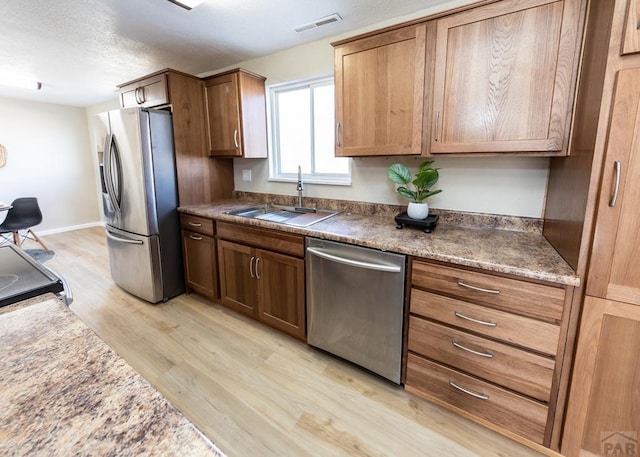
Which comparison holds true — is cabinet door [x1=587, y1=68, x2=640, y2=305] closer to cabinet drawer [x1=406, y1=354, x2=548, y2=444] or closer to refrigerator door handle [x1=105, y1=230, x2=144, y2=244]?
cabinet drawer [x1=406, y1=354, x2=548, y2=444]

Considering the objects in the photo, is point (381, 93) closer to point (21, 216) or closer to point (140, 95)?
point (140, 95)

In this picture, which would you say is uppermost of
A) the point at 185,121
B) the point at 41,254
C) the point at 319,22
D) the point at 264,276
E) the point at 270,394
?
the point at 319,22

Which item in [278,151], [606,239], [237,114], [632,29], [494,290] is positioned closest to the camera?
[632,29]

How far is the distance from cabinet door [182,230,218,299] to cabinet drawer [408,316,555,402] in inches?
69.7

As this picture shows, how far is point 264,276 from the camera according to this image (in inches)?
88.9

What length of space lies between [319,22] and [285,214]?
1452mm

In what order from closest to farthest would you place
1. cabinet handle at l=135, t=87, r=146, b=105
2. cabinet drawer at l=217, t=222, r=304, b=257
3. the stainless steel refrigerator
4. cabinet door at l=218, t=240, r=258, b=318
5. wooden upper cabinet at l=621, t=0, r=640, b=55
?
wooden upper cabinet at l=621, t=0, r=640, b=55
cabinet drawer at l=217, t=222, r=304, b=257
cabinet door at l=218, t=240, r=258, b=318
the stainless steel refrigerator
cabinet handle at l=135, t=87, r=146, b=105

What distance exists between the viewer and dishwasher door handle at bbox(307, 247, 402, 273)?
63.5 inches

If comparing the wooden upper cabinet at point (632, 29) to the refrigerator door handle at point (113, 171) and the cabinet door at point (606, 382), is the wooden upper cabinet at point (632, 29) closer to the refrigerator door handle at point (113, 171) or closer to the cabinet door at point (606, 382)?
the cabinet door at point (606, 382)

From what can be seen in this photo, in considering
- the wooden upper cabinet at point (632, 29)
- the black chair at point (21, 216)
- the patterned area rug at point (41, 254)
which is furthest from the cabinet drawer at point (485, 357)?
the black chair at point (21, 216)

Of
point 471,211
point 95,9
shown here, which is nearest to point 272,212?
point 471,211

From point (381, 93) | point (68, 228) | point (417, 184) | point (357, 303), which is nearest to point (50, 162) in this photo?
point (68, 228)

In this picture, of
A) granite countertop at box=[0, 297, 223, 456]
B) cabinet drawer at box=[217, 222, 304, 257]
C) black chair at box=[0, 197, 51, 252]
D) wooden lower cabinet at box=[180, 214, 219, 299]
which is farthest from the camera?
black chair at box=[0, 197, 51, 252]

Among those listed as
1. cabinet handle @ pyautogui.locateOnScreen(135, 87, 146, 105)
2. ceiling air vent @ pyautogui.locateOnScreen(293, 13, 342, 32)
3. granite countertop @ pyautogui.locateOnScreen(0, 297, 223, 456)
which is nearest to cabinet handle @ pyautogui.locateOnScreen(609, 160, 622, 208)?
granite countertop @ pyautogui.locateOnScreen(0, 297, 223, 456)
